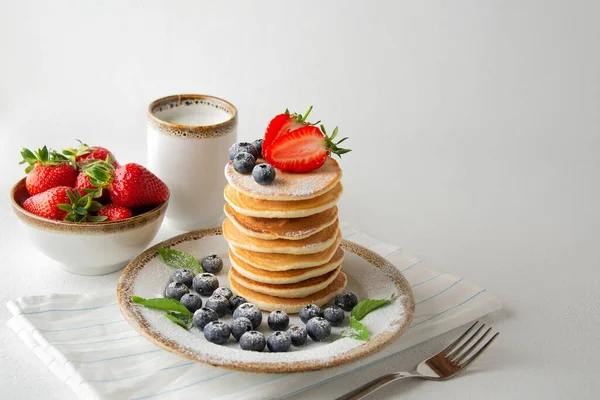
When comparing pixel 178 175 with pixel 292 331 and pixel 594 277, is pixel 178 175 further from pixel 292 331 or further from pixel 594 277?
pixel 594 277

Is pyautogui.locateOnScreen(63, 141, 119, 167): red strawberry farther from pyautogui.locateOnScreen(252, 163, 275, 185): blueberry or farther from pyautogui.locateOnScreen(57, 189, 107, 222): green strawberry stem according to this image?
pyautogui.locateOnScreen(252, 163, 275, 185): blueberry

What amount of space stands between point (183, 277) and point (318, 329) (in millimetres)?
608

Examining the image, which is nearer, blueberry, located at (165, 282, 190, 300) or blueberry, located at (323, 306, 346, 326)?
blueberry, located at (323, 306, 346, 326)

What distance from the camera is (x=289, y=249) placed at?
8.55 feet

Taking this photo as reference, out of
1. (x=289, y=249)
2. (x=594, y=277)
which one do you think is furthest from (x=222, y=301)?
(x=594, y=277)

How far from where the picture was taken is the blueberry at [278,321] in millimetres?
2559

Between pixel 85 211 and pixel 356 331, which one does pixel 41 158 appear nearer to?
pixel 85 211

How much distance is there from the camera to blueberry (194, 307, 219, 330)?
8.21ft

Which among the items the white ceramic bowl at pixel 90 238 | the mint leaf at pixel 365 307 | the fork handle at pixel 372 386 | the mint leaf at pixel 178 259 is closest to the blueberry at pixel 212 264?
the mint leaf at pixel 178 259

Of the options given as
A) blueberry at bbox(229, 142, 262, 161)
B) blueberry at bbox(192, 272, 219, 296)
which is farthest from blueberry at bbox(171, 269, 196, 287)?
blueberry at bbox(229, 142, 262, 161)

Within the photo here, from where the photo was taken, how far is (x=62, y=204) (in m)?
2.86

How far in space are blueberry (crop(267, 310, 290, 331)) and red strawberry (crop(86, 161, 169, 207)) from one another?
0.78m

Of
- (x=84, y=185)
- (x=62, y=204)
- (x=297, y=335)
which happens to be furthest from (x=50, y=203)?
(x=297, y=335)

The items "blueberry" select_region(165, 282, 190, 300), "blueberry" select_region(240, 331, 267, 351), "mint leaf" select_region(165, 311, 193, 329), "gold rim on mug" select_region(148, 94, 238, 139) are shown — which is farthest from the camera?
"gold rim on mug" select_region(148, 94, 238, 139)
